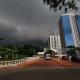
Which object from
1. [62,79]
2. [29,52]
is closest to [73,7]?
[62,79]

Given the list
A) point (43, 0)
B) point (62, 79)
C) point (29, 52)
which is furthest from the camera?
point (29, 52)

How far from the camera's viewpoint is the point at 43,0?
41.2 ft

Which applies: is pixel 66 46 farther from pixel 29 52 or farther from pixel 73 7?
pixel 73 7

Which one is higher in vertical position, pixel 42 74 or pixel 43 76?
pixel 42 74

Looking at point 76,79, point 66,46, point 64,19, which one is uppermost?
point 64,19

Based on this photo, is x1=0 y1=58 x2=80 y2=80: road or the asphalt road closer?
the asphalt road

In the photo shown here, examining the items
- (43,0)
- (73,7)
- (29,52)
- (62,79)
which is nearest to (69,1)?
(73,7)

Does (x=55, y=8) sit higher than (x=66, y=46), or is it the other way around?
(x=66, y=46)

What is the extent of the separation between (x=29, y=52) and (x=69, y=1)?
6982 inches

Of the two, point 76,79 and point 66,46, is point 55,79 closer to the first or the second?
point 76,79

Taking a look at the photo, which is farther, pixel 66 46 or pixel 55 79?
pixel 66 46

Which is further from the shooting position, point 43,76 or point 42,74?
point 42,74

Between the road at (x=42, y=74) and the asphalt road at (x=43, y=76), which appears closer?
the asphalt road at (x=43, y=76)

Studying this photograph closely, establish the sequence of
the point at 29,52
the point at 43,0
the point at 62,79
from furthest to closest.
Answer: the point at 29,52 → the point at 62,79 → the point at 43,0
